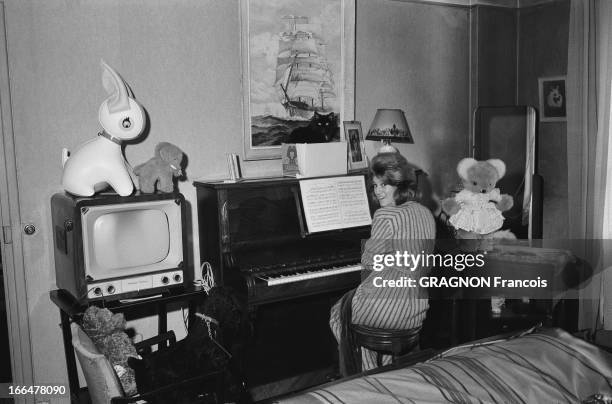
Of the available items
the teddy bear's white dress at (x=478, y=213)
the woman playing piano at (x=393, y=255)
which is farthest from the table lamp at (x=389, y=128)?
the woman playing piano at (x=393, y=255)

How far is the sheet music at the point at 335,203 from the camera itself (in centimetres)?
327

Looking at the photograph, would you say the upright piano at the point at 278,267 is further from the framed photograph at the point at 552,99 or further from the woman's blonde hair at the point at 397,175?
the framed photograph at the point at 552,99

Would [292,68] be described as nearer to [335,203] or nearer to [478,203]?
[335,203]

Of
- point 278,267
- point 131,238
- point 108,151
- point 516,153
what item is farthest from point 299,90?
point 516,153

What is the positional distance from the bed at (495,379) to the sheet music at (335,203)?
1.45 meters

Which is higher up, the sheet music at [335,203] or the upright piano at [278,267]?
the sheet music at [335,203]

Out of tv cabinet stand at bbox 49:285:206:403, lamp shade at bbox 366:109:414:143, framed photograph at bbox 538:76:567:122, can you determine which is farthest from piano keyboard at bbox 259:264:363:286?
framed photograph at bbox 538:76:567:122

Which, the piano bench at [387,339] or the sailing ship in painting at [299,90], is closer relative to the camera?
the piano bench at [387,339]

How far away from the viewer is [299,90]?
11.7 feet

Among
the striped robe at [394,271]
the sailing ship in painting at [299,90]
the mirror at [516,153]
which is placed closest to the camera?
the striped robe at [394,271]

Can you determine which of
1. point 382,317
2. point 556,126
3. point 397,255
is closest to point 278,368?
point 382,317

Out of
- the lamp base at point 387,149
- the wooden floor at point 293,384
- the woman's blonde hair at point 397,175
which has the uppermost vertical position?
the lamp base at point 387,149

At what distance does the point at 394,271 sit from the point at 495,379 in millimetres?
1042

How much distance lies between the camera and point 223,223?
302 centimetres
